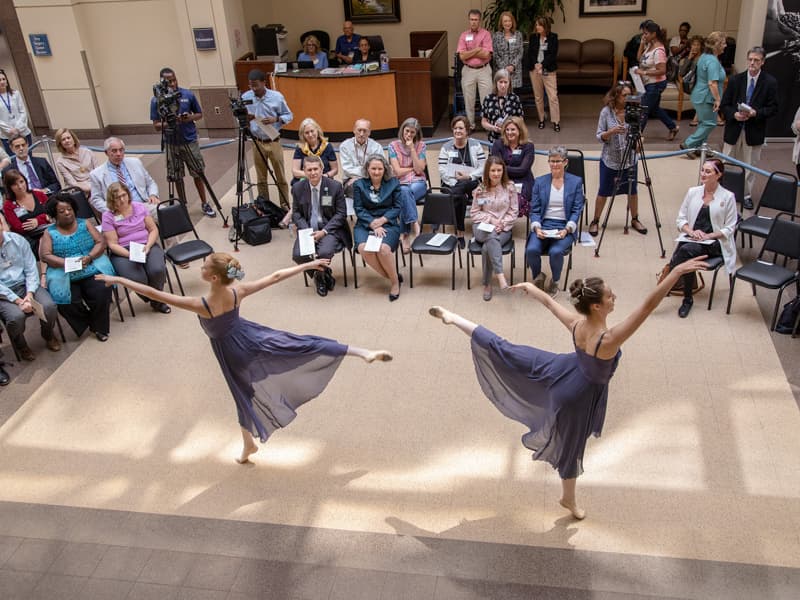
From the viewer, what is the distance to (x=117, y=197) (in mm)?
6754

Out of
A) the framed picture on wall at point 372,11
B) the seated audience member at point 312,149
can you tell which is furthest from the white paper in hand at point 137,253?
the framed picture on wall at point 372,11

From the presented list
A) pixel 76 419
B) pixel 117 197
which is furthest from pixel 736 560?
pixel 117 197

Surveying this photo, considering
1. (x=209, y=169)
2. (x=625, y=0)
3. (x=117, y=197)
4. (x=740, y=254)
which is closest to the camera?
(x=117, y=197)

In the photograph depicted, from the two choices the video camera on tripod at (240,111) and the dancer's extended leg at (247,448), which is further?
the video camera on tripod at (240,111)

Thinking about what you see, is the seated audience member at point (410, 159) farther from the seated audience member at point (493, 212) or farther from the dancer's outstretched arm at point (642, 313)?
the dancer's outstretched arm at point (642, 313)

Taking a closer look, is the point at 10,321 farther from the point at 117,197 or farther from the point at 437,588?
the point at 437,588

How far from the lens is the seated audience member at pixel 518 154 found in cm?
768

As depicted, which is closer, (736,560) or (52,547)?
(736,560)

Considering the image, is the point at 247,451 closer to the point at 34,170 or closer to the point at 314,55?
the point at 34,170

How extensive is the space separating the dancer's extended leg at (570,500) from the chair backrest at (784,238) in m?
3.31

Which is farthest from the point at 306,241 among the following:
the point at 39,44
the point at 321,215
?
the point at 39,44

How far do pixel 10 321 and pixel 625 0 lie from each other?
10.8m

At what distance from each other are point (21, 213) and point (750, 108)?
7.61 metres

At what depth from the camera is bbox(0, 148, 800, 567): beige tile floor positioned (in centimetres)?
454
